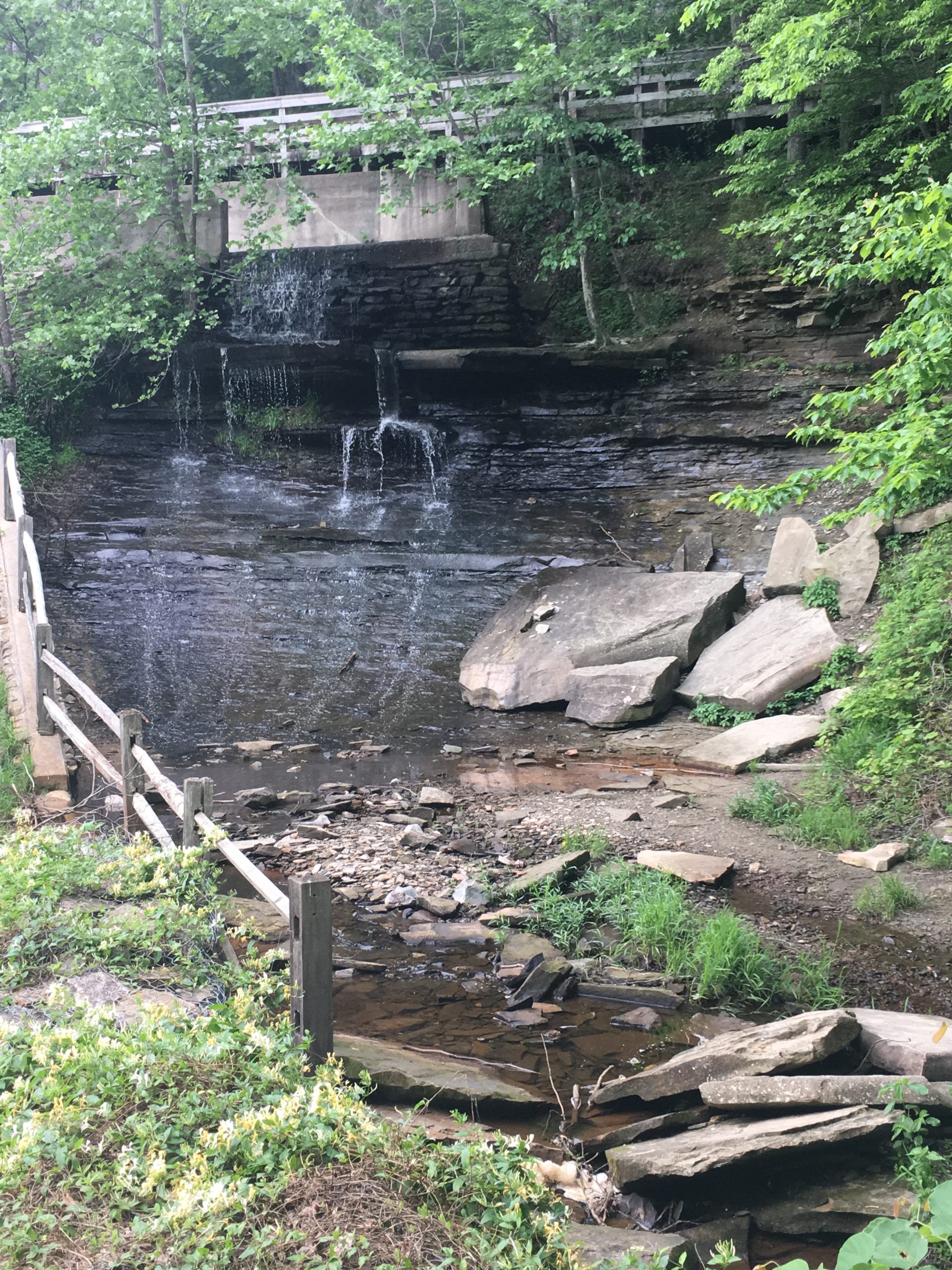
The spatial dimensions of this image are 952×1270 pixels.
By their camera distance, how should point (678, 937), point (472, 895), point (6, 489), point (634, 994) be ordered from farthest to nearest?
point (6, 489)
point (472, 895)
point (678, 937)
point (634, 994)

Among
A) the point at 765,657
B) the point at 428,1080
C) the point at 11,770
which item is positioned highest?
the point at 11,770

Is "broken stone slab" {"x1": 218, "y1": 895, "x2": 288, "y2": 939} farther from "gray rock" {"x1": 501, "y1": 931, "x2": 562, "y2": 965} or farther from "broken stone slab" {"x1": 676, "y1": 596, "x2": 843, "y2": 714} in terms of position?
"broken stone slab" {"x1": 676, "y1": 596, "x2": 843, "y2": 714}

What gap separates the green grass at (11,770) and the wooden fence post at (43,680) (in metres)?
0.25

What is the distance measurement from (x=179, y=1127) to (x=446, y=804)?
545 cm

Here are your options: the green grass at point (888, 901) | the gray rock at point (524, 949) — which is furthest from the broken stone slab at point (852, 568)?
the gray rock at point (524, 949)

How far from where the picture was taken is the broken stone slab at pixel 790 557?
10867 millimetres

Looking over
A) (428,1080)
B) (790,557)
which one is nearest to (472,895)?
(428,1080)

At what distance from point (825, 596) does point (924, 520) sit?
4.27 feet

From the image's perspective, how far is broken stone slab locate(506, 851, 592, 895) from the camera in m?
6.16

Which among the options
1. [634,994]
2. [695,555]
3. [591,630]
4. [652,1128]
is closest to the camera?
[652,1128]

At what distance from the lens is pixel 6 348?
15852 millimetres

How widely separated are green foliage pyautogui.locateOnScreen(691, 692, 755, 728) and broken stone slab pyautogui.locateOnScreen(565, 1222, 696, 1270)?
7.00 m

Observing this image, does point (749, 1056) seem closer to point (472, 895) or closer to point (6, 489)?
point (472, 895)

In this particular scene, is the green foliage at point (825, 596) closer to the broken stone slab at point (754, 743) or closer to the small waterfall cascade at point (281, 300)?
the broken stone slab at point (754, 743)
